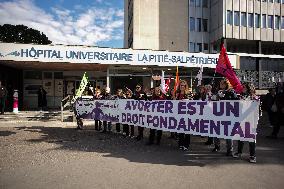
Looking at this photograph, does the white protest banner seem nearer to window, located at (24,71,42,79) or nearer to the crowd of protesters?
the crowd of protesters

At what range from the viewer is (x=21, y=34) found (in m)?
59.2

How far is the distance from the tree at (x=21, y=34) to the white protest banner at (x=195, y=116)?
171 feet

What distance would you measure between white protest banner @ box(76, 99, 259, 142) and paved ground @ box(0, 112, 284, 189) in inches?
25.3

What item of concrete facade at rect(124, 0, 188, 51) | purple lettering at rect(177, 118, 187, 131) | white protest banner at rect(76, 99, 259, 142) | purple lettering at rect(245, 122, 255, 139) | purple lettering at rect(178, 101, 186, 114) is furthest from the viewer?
concrete facade at rect(124, 0, 188, 51)

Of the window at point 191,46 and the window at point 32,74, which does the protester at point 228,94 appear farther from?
the window at point 191,46

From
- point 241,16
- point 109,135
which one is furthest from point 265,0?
point 109,135

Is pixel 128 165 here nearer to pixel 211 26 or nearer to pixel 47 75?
pixel 47 75

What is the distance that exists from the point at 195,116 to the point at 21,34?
5883cm

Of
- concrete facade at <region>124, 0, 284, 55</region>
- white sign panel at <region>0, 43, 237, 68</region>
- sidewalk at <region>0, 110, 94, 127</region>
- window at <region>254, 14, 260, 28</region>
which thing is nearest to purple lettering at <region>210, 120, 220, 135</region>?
sidewalk at <region>0, 110, 94, 127</region>

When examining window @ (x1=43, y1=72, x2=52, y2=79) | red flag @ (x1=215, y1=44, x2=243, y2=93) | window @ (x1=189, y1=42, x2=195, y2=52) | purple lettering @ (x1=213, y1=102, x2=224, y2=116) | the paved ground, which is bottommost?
the paved ground

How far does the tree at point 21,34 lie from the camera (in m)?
58.1

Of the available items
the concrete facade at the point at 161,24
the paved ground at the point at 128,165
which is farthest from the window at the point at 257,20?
the paved ground at the point at 128,165

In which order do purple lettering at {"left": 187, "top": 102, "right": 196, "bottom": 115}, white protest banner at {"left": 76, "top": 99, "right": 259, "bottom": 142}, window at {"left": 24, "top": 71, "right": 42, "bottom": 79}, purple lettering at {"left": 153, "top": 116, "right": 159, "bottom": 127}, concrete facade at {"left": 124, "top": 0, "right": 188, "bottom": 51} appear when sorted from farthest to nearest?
concrete facade at {"left": 124, "top": 0, "right": 188, "bottom": 51} → window at {"left": 24, "top": 71, "right": 42, "bottom": 79} → purple lettering at {"left": 153, "top": 116, "right": 159, "bottom": 127} → purple lettering at {"left": 187, "top": 102, "right": 196, "bottom": 115} → white protest banner at {"left": 76, "top": 99, "right": 259, "bottom": 142}

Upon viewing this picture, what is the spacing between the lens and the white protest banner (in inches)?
276
